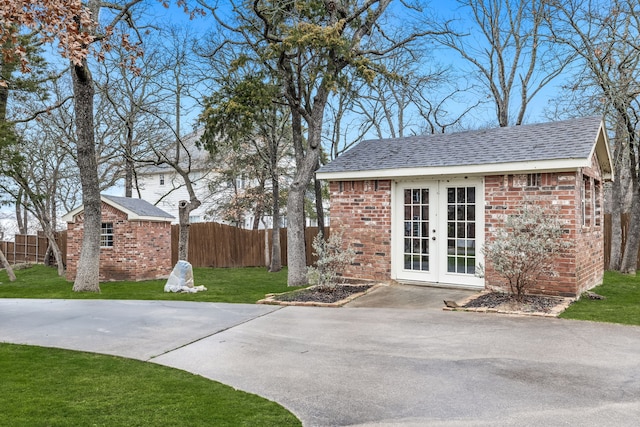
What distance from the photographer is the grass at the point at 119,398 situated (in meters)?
3.66

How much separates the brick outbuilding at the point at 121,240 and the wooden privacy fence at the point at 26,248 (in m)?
8.02

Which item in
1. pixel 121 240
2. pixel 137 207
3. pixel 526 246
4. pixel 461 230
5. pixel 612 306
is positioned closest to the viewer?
pixel 526 246

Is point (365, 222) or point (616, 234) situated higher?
point (365, 222)

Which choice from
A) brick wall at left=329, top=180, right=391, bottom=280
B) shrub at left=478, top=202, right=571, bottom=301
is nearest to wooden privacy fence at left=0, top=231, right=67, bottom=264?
brick wall at left=329, top=180, right=391, bottom=280

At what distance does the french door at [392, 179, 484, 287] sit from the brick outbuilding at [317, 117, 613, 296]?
20 mm

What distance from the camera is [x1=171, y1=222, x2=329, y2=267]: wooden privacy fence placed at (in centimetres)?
2084

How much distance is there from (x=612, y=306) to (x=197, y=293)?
27.6 feet

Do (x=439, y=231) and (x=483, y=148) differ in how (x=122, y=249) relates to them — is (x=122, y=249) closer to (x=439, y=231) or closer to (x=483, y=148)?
(x=439, y=231)

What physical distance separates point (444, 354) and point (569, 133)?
245 inches

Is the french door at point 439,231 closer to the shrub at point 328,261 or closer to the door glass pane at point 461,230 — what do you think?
the door glass pane at point 461,230

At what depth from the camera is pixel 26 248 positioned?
79.3ft

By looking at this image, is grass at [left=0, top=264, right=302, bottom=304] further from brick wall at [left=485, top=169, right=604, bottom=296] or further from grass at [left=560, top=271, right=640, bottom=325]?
grass at [left=560, top=271, right=640, bottom=325]

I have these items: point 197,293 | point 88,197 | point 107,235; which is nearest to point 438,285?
point 197,293

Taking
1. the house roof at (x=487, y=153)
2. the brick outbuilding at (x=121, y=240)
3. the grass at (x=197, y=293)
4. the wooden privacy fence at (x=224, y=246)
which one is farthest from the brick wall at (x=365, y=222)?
the wooden privacy fence at (x=224, y=246)
